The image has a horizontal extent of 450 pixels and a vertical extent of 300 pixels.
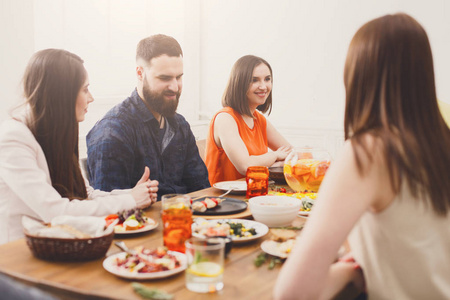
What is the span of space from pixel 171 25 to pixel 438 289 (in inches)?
161

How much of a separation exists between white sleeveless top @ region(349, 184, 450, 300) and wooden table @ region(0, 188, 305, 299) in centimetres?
24

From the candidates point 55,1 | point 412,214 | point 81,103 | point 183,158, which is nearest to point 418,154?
point 412,214

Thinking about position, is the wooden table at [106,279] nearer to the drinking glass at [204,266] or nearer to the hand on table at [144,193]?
the drinking glass at [204,266]

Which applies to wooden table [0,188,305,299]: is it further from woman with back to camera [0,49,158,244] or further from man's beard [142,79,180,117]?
man's beard [142,79,180,117]

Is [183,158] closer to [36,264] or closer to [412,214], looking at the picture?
[36,264]

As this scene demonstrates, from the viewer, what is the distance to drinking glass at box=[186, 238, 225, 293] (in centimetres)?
109

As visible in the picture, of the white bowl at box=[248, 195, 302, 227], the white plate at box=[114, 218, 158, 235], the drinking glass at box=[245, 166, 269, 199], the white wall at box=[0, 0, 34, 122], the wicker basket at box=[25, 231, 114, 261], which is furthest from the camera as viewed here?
the white wall at box=[0, 0, 34, 122]

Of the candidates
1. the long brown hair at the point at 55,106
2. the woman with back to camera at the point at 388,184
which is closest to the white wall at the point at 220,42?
the long brown hair at the point at 55,106

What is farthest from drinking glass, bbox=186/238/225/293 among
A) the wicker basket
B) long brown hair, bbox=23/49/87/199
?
long brown hair, bbox=23/49/87/199

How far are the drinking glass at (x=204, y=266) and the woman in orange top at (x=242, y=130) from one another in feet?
5.48

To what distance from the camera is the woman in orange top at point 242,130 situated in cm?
286

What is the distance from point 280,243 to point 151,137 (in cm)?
125

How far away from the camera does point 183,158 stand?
8.73 ft

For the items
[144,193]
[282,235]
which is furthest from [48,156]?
[282,235]
